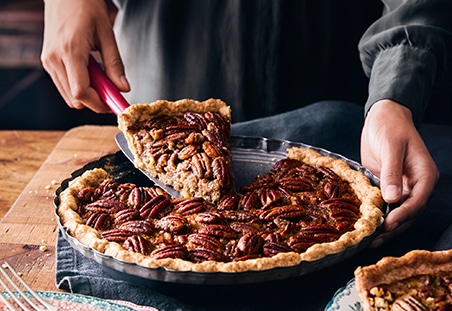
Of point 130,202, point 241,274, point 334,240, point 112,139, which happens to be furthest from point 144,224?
point 112,139

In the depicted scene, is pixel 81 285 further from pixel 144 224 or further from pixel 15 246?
pixel 15 246

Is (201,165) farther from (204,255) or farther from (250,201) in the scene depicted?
(204,255)

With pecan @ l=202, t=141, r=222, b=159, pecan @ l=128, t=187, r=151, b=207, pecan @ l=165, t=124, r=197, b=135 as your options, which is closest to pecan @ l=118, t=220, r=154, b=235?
pecan @ l=128, t=187, r=151, b=207

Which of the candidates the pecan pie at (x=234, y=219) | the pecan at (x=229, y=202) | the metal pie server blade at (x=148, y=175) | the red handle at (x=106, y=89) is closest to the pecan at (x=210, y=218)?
the pecan pie at (x=234, y=219)

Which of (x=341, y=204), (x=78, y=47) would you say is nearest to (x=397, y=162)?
(x=341, y=204)

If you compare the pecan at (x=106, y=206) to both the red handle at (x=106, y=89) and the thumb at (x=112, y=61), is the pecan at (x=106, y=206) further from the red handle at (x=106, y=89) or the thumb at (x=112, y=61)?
the thumb at (x=112, y=61)
